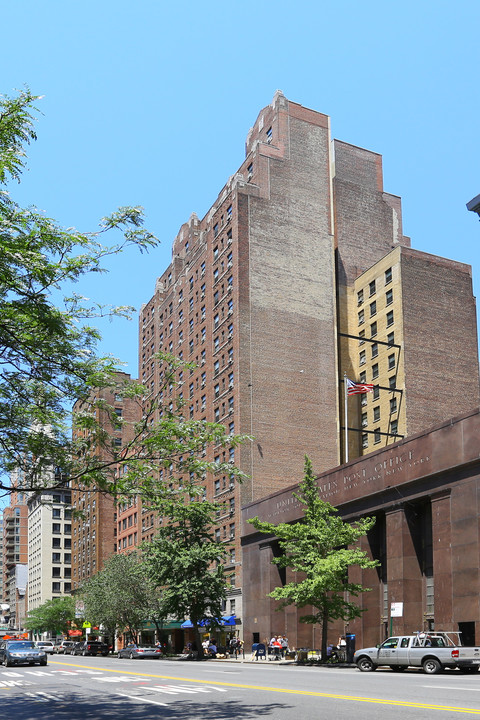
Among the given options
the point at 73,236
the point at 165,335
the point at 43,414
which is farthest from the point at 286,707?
the point at 165,335

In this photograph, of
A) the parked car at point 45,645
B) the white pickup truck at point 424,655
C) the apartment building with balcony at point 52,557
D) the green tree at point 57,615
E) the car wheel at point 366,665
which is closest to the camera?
the white pickup truck at point 424,655

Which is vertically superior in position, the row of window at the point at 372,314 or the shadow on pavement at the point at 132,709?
the row of window at the point at 372,314

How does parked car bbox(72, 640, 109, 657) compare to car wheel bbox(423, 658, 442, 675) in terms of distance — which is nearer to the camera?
car wheel bbox(423, 658, 442, 675)

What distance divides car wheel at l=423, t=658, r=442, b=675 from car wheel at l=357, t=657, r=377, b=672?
284cm

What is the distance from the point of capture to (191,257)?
94.2 meters

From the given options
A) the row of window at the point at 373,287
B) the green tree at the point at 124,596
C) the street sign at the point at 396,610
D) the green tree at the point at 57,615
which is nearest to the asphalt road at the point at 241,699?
the street sign at the point at 396,610

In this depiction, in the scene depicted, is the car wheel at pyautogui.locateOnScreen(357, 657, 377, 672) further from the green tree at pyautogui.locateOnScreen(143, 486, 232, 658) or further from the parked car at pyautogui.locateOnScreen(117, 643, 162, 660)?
the parked car at pyautogui.locateOnScreen(117, 643, 162, 660)

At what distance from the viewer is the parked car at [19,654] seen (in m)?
42.0

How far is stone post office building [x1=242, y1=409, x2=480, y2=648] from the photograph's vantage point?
39.9 metres

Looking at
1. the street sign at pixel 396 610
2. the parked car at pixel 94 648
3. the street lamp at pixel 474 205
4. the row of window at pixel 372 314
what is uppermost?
the row of window at pixel 372 314

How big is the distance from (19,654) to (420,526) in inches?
851

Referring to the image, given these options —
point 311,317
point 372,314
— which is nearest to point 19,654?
point 311,317

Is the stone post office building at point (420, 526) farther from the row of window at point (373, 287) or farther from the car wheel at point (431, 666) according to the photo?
the row of window at point (373, 287)

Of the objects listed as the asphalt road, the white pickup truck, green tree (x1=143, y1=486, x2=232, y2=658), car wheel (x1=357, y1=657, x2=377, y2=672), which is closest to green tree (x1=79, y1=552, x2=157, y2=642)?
green tree (x1=143, y1=486, x2=232, y2=658)
